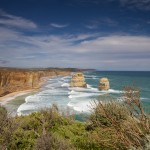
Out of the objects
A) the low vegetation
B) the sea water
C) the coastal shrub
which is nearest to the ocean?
the sea water

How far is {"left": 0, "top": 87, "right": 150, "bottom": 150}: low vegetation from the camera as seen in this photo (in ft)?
29.4

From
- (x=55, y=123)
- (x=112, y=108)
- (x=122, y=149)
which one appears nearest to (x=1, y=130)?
(x=55, y=123)

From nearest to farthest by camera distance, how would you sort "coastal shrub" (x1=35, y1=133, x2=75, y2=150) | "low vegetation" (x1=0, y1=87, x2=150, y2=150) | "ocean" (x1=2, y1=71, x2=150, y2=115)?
1. "low vegetation" (x1=0, y1=87, x2=150, y2=150)
2. "coastal shrub" (x1=35, y1=133, x2=75, y2=150)
3. "ocean" (x1=2, y1=71, x2=150, y2=115)

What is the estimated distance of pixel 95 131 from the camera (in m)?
14.9

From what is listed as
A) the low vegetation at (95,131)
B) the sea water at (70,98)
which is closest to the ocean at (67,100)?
the sea water at (70,98)

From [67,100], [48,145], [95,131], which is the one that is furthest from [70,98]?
[48,145]

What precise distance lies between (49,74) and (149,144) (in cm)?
A: 17052

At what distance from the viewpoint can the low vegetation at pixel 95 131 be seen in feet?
29.4

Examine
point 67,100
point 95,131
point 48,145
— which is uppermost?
point 48,145

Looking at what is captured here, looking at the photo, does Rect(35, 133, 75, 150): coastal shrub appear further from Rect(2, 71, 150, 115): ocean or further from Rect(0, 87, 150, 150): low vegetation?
Rect(2, 71, 150, 115): ocean

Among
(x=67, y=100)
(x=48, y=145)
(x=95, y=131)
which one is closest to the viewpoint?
(x=48, y=145)

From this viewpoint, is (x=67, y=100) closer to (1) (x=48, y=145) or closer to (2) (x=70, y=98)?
(2) (x=70, y=98)

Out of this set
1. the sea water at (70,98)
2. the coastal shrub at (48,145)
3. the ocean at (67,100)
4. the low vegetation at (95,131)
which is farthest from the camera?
the sea water at (70,98)

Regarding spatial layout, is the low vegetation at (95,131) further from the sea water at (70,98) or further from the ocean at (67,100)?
the ocean at (67,100)
